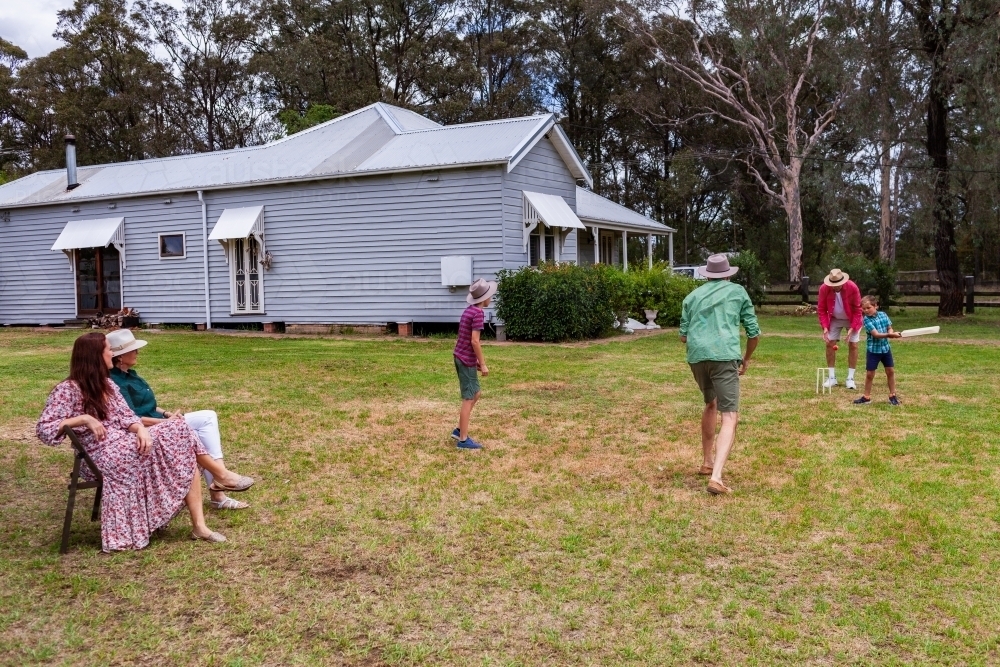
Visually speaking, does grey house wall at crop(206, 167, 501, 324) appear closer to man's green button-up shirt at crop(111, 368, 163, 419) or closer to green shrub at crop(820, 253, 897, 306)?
man's green button-up shirt at crop(111, 368, 163, 419)

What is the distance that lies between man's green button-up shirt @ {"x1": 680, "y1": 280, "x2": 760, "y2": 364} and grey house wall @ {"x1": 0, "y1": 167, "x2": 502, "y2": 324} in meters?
11.7

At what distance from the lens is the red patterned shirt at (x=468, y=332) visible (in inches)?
299

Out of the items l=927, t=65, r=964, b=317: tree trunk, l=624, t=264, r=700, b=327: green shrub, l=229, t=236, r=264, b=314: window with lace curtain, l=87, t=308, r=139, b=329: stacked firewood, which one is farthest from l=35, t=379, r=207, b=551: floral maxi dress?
l=927, t=65, r=964, b=317: tree trunk

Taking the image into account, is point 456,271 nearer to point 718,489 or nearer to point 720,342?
point 720,342

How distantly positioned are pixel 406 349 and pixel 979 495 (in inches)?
447

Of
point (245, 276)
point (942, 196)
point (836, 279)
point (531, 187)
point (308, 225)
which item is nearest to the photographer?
point (836, 279)

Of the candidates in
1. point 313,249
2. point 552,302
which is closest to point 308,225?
point 313,249

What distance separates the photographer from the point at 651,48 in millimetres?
37125

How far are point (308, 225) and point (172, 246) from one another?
421 centimetres

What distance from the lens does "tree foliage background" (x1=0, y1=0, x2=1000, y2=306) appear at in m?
36.4

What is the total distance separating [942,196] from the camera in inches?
889

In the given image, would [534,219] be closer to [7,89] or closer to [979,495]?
[979,495]

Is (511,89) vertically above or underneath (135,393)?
above

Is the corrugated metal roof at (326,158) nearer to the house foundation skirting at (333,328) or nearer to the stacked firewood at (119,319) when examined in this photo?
the stacked firewood at (119,319)
